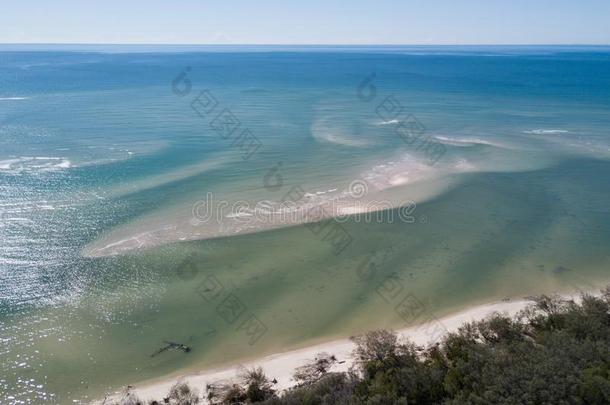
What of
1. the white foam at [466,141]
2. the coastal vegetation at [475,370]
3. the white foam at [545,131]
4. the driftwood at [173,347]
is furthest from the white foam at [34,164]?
the white foam at [545,131]

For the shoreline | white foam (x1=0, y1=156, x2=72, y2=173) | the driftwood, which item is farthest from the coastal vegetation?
white foam (x1=0, y1=156, x2=72, y2=173)

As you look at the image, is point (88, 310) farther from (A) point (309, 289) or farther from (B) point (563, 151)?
(B) point (563, 151)

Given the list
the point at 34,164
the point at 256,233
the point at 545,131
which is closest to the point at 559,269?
the point at 256,233

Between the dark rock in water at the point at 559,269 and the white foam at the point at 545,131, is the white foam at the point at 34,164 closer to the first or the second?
the dark rock in water at the point at 559,269

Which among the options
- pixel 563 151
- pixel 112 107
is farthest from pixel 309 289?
pixel 112 107

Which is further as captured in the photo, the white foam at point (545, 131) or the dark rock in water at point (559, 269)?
the white foam at point (545, 131)

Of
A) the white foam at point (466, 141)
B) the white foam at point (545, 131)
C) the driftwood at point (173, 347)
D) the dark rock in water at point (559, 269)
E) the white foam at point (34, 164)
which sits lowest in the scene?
the dark rock in water at point (559, 269)

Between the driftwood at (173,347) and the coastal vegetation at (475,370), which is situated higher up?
the driftwood at (173,347)
